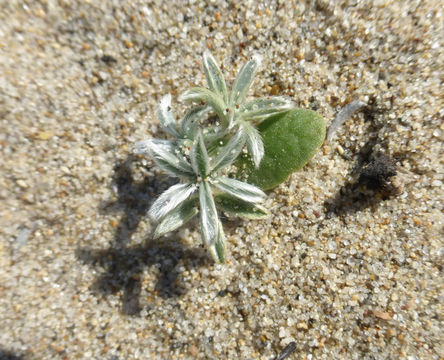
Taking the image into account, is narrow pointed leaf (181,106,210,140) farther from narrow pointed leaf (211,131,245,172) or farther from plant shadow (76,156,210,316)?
plant shadow (76,156,210,316)

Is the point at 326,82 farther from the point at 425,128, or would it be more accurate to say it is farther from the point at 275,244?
the point at 275,244

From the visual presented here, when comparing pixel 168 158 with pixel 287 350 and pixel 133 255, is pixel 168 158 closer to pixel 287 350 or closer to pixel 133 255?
pixel 133 255

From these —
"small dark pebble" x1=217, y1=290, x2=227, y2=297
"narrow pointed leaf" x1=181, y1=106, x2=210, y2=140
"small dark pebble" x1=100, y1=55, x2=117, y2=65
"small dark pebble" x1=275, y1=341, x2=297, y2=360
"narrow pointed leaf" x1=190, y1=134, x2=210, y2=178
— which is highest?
"small dark pebble" x1=100, y1=55, x2=117, y2=65

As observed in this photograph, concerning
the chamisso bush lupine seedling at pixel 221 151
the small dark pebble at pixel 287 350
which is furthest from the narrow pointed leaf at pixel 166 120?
the small dark pebble at pixel 287 350

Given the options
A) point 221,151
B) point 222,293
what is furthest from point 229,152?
point 222,293

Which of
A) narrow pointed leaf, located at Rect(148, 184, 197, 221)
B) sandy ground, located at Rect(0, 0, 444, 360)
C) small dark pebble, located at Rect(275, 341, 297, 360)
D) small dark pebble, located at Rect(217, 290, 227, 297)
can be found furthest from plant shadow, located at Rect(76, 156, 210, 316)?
small dark pebble, located at Rect(275, 341, 297, 360)

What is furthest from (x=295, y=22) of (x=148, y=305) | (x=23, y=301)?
(x=23, y=301)

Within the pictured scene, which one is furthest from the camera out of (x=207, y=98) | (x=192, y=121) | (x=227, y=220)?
(x=227, y=220)
